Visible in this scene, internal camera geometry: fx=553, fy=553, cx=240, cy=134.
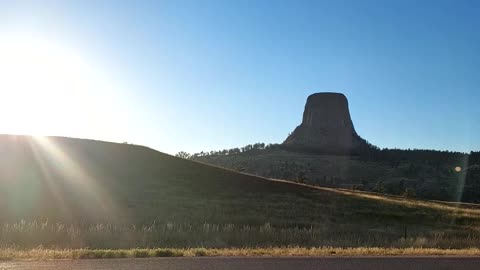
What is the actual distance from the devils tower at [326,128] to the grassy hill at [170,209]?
Answer: 112 m

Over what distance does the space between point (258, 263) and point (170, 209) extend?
23.5 m

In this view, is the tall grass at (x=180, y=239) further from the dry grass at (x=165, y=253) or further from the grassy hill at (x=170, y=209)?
the dry grass at (x=165, y=253)

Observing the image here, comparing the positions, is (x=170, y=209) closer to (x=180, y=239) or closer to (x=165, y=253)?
(x=180, y=239)

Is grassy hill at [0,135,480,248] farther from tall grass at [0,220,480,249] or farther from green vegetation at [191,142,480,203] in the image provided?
green vegetation at [191,142,480,203]

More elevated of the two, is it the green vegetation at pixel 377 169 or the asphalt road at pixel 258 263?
the green vegetation at pixel 377 169

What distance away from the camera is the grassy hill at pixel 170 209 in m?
21.3

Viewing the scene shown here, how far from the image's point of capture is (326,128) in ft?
594

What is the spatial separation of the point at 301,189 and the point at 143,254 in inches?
1496

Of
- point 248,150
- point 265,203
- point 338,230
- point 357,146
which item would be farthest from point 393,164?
point 338,230

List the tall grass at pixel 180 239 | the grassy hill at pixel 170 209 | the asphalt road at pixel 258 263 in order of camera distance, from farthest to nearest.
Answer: the grassy hill at pixel 170 209
the tall grass at pixel 180 239
the asphalt road at pixel 258 263

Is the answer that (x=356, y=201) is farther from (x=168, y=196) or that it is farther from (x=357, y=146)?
(x=357, y=146)

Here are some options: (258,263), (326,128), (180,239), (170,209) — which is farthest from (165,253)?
(326,128)

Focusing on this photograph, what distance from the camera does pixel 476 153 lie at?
144125 millimetres

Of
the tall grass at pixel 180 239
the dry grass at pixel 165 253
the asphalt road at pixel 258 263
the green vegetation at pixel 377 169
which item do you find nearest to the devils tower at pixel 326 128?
the green vegetation at pixel 377 169
